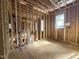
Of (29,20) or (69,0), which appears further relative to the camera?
(29,20)

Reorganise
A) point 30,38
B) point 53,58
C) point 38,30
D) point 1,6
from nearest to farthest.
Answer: point 1,6 → point 53,58 → point 30,38 → point 38,30

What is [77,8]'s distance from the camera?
6.28m

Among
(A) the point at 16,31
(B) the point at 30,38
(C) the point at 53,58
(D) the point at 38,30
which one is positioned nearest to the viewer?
(C) the point at 53,58

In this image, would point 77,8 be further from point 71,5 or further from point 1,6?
point 1,6

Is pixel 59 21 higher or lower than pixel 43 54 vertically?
higher

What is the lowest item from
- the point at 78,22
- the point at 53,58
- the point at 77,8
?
the point at 53,58

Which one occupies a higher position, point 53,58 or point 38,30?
point 38,30

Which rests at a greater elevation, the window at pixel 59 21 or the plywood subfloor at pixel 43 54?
the window at pixel 59 21

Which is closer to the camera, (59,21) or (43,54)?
(43,54)

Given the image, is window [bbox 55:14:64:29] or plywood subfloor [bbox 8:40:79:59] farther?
window [bbox 55:14:64:29]

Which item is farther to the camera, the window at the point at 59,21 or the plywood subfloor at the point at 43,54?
the window at the point at 59,21

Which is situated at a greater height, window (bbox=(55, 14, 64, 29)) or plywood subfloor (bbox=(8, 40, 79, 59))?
window (bbox=(55, 14, 64, 29))

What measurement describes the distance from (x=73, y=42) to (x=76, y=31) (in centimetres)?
78

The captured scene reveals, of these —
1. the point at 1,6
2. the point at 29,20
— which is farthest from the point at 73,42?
the point at 1,6
